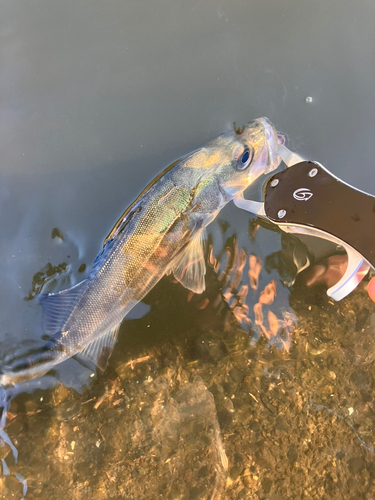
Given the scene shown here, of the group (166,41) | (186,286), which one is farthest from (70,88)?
(186,286)

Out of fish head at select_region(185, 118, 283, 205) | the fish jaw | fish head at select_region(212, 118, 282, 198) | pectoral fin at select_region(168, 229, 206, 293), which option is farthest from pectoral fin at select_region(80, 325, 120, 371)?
the fish jaw

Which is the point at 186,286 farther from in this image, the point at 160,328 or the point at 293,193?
the point at 293,193

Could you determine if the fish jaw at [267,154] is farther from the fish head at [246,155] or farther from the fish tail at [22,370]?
the fish tail at [22,370]

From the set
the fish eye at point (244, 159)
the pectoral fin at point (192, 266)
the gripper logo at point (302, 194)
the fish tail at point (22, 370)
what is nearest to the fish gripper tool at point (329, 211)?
the gripper logo at point (302, 194)

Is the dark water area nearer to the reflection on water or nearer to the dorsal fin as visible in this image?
the reflection on water

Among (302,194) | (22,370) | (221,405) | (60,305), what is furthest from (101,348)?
(302,194)
